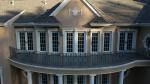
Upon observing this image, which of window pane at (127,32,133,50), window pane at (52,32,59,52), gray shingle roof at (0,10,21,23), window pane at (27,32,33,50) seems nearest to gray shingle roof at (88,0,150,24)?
window pane at (127,32,133,50)

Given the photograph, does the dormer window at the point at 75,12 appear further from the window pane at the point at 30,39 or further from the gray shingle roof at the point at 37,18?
the window pane at the point at 30,39

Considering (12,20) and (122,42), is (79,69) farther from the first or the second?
(12,20)

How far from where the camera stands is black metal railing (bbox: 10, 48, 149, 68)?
66.2 feet

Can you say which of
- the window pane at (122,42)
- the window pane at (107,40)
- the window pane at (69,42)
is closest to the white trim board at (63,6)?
the window pane at (69,42)

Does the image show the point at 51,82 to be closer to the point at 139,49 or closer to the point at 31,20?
the point at 31,20

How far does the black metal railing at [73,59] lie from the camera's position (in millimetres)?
20180

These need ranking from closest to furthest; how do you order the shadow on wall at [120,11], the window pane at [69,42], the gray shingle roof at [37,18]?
the gray shingle roof at [37,18] → the window pane at [69,42] → the shadow on wall at [120,11]

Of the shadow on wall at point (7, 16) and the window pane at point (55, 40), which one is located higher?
the shadow on wall at point (7, 16)

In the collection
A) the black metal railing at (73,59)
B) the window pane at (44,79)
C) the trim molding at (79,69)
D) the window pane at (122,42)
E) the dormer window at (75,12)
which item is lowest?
the window pane at (44,79)

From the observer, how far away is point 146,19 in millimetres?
22391

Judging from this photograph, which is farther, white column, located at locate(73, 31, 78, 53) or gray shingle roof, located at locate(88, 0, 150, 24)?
gray shingle roof, located at locate(88, 0, 150, 24)

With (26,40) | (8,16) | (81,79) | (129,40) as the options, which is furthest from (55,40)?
(129,40)

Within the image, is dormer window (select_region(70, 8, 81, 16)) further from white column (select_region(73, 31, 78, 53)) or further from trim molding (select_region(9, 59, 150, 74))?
trim molding (select_region(9, 59, 150, 74))

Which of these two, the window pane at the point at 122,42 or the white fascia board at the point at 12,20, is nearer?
the white fascia board at the point at 12,20
